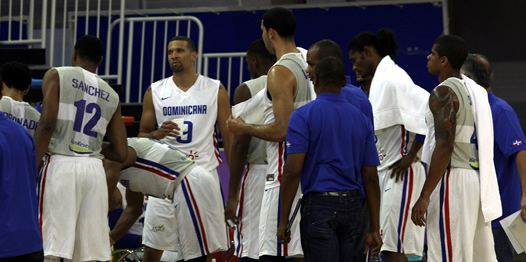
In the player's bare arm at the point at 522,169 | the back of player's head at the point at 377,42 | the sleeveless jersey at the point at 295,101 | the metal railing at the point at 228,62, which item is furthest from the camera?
the metal railing at the point at 228,62

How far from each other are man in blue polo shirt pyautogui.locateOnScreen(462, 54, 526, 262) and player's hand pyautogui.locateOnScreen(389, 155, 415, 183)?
635 millimetres

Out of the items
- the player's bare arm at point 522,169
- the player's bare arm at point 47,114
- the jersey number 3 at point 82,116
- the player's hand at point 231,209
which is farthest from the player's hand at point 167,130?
the player's bare arm at point 522,169

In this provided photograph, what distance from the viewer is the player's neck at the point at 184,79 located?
23.8 ft

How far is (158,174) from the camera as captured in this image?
6.37 meters

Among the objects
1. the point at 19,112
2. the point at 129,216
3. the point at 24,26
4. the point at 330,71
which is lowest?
the point at 129,216

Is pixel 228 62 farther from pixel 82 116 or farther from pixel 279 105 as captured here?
pixel 279 105

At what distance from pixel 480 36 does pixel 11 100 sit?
7430 mm

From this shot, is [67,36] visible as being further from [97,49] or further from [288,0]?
[97,49]

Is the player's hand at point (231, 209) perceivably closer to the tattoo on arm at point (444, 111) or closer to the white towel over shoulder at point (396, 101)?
the white towel over shoulder at point (396, 101)

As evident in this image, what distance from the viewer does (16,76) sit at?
5.89 meters

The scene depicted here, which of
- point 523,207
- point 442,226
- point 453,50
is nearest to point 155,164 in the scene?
point 442,226

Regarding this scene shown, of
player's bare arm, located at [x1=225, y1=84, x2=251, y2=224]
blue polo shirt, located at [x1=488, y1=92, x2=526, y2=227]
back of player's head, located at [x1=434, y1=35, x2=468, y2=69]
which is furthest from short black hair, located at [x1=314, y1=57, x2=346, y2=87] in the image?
blue polo shirt, located at [x1=488, y1=92, x2=526, y2=227]

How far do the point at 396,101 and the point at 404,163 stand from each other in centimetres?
49

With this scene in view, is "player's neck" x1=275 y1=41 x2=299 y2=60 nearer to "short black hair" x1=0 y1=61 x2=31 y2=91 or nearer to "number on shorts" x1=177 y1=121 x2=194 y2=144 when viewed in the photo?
"number on shorts" x1=177 y1=121 x2=194 y2=144
